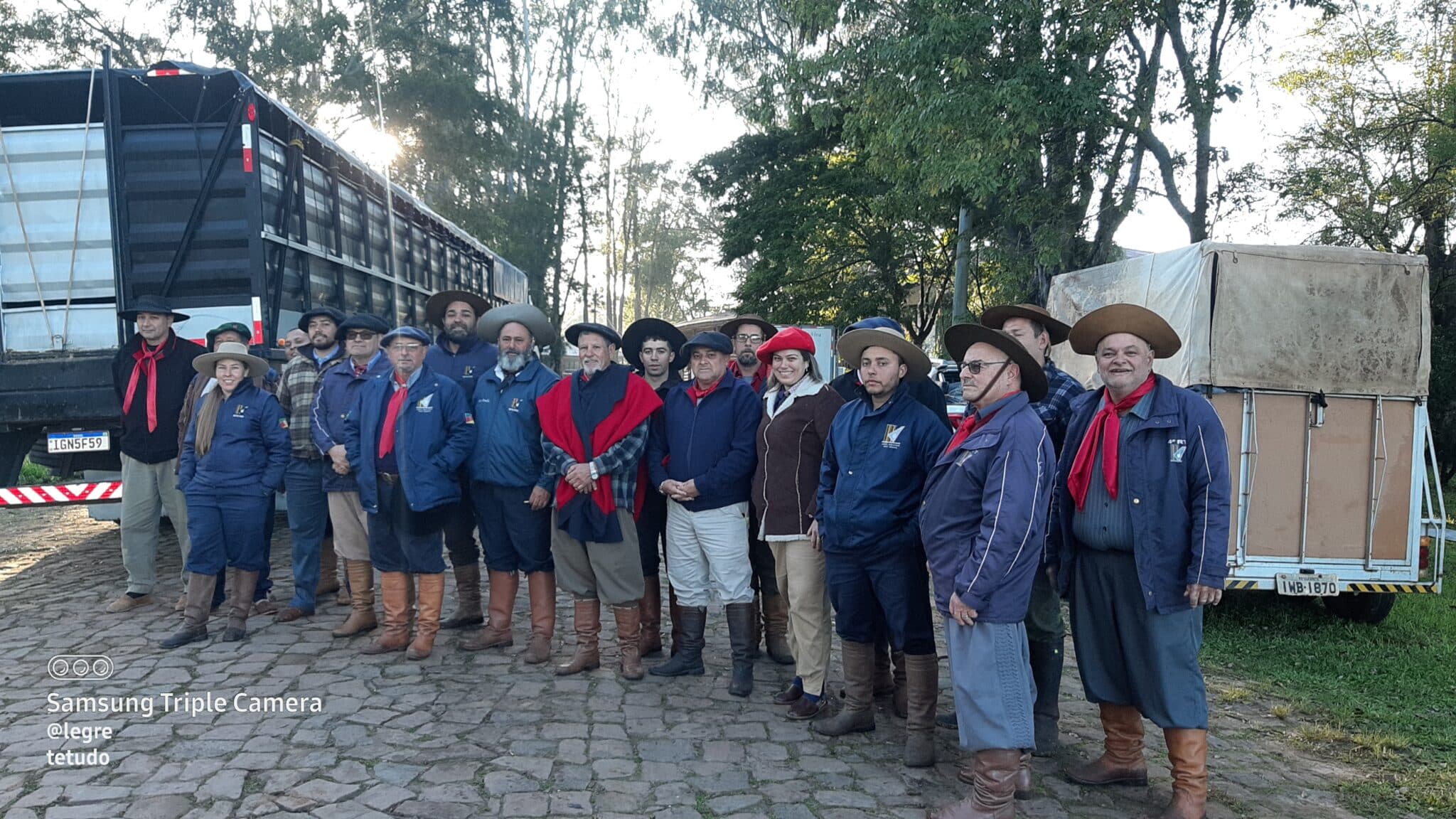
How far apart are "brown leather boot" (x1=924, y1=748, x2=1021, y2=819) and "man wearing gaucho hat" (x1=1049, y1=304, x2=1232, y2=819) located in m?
0.54

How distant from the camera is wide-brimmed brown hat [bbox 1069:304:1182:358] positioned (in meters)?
3.81

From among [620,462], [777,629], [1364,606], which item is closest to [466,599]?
[620,462]

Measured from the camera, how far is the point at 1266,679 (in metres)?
5.67

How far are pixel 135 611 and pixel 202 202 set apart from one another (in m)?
3.09

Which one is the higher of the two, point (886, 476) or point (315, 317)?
point (315, 317)

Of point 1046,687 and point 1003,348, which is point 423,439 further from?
point 1046,687

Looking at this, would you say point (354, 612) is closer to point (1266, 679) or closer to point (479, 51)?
point (1266, 679)

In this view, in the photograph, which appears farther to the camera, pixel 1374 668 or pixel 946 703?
pixel 1374 668

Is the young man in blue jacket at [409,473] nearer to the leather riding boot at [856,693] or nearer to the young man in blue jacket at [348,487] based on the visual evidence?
the young man in blue jacket at [348,487]

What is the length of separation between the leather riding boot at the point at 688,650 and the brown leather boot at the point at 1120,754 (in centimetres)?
212

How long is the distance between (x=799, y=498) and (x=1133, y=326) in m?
1.73

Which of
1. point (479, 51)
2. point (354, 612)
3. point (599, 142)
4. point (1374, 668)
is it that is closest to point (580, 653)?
point (354, 612)

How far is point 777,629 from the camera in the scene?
575 cm

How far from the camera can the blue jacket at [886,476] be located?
13.6 feet
